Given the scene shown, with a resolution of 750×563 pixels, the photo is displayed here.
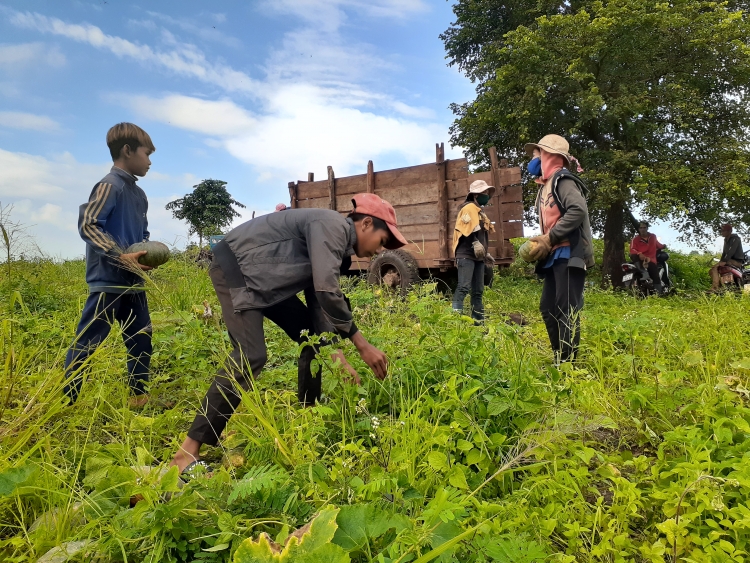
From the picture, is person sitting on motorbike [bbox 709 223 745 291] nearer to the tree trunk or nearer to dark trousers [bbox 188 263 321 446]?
the tree trunk

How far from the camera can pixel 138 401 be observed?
304 centimetres

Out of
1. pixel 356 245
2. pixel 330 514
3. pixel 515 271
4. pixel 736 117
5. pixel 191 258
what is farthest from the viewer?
pixel 515 271

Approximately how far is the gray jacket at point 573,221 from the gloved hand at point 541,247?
0.04m

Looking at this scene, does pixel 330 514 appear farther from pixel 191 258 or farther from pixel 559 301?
pixel 191 258

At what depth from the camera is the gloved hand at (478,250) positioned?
590 centimetres

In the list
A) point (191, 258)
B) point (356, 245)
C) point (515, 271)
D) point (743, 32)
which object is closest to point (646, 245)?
→ point (515, 271)

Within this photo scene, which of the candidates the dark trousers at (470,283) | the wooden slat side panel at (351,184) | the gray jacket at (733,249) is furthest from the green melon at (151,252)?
the gray jacket at (733,249)

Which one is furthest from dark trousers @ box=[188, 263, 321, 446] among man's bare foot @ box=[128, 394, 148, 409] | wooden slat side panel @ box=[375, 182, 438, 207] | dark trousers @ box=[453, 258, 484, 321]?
wooden slat side panel @ box=[375, 182, 438, 207]

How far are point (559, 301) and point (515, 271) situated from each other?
37.6ft

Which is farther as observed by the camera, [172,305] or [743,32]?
[743,32]

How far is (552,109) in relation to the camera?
503 inches

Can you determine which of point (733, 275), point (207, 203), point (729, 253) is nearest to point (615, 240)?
point (729, 253)

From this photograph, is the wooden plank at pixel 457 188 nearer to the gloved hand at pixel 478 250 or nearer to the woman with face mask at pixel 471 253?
the woman with face mask at pixel 471 253

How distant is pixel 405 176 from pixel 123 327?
23.7 feet
